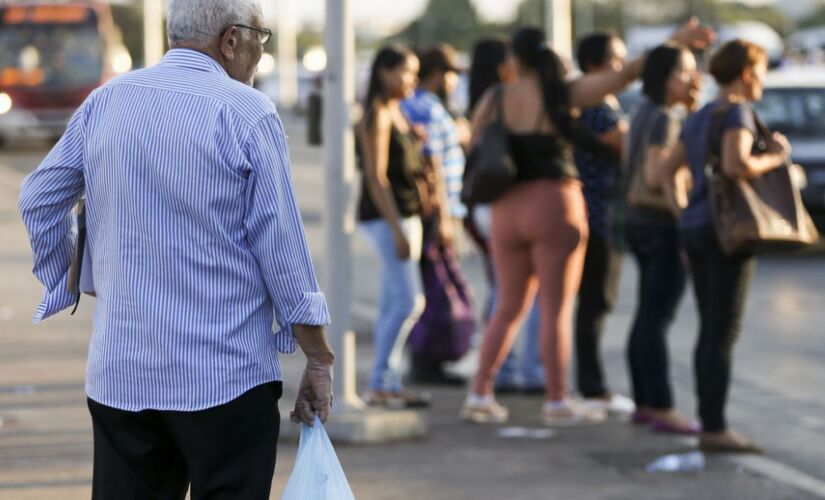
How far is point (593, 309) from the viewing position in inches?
311

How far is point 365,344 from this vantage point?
1002 centimetres

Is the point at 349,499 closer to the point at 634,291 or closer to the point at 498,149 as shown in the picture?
the point at 498,149

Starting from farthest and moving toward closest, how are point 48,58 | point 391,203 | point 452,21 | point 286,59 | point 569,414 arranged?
point 452,21, point 286,59, point 48,58, point 391,203, point 569,414

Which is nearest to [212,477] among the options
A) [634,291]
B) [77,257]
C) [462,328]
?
[77,257]

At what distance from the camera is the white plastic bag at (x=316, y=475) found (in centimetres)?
352

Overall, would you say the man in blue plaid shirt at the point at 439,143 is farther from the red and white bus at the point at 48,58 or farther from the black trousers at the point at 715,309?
the red and white bus at the point at 48,58

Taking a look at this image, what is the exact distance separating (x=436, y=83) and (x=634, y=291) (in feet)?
15.4

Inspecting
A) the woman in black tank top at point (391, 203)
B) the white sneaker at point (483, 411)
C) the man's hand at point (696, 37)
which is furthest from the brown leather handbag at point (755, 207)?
the woman in black tank top at point (391, 203)

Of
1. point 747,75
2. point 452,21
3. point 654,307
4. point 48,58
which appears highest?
point 747,75

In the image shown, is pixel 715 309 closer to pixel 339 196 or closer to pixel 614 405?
pixel 614 405

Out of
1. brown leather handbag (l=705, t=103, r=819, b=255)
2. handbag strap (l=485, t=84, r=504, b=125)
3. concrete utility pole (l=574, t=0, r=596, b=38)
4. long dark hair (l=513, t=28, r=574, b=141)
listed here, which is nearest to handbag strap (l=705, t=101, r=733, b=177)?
brown leather handbag (l=705, t=103, r=819, b=255)

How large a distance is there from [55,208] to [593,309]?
4.62 metres

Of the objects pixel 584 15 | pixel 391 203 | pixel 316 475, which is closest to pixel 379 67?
pixel 391 203

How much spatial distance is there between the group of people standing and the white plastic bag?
3347 mm
